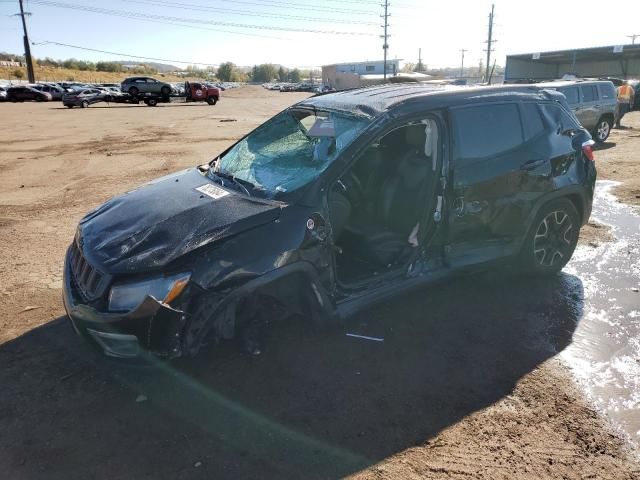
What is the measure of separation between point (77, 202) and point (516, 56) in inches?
1831

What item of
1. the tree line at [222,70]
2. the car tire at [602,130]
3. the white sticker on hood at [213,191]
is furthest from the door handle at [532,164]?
the tree line at [222,70]

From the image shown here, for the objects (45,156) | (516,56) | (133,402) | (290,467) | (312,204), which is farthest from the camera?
(516,56)

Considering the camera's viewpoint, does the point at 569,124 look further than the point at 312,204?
Yes

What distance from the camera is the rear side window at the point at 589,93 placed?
528 inches

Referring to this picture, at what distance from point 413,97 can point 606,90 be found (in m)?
13.0

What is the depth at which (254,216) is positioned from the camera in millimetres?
2996

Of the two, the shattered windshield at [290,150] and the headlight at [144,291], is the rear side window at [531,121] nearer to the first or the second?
the shattered windshield at [290,150]

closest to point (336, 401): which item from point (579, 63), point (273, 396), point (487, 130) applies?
point (273, 396)

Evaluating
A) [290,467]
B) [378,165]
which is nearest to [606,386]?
[290,467]

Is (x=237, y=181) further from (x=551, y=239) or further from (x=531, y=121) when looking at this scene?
(x=551, y=239)

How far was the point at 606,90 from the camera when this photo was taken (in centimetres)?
1391

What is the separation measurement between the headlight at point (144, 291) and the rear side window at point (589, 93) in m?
14.0

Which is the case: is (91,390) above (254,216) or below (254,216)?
below

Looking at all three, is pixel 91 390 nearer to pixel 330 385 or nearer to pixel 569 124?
pixel 330 385
